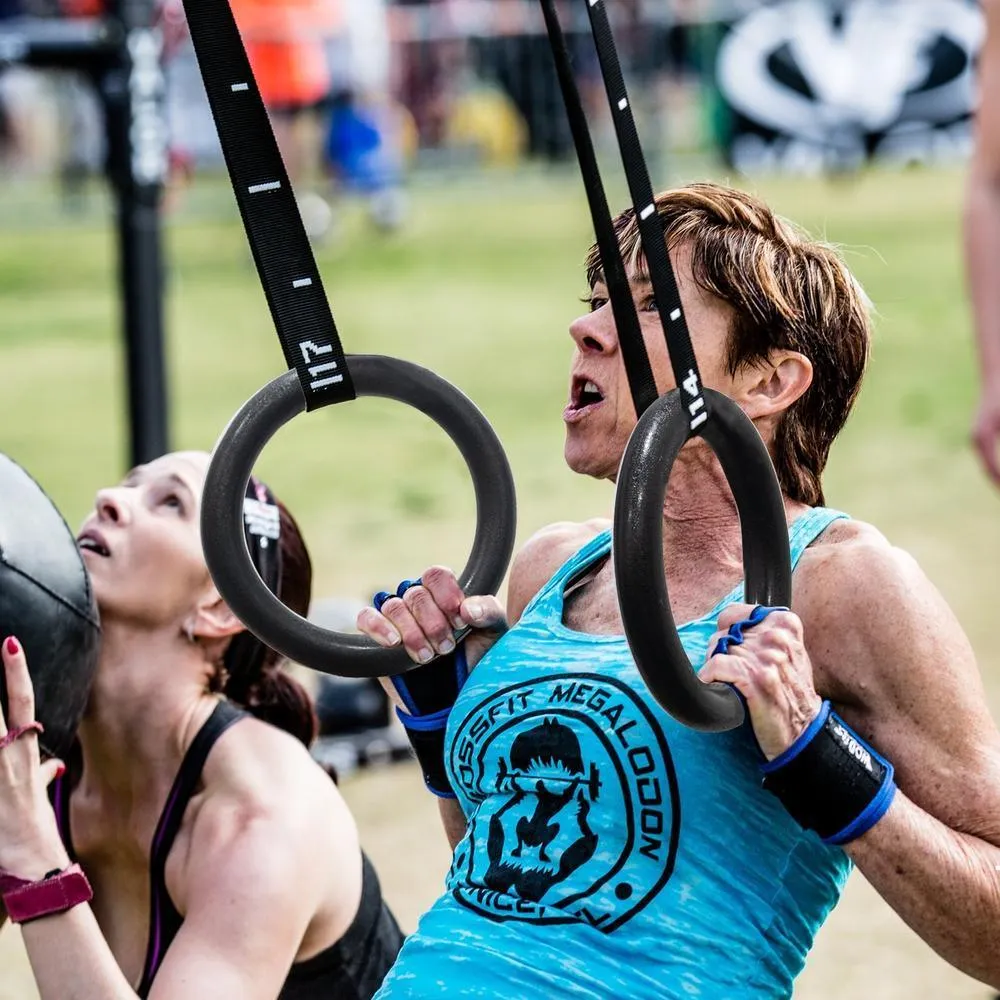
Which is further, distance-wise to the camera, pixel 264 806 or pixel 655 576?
pixel 264 806

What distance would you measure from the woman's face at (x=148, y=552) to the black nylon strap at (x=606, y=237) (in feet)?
3.72

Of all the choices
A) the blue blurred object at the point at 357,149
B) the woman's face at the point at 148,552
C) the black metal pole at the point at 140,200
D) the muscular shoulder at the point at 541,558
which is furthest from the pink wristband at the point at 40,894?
the blue blurred object at the point at 357,149

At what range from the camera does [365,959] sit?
272 cm

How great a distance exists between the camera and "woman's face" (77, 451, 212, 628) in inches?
111

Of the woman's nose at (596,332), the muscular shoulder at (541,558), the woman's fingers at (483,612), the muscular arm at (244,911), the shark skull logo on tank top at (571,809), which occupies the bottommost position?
the muscular arm at (244,911)

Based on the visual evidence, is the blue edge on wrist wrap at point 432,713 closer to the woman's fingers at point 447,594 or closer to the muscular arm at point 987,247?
the woman's fingers at point 447,594

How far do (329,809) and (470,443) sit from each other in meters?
0.70

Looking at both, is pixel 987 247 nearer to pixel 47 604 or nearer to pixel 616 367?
pixel 616 367

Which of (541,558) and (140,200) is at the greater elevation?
(140,200)

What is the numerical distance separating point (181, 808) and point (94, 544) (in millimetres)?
449

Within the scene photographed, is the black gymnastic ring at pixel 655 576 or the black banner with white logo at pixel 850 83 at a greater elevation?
the black gymnastic ring at pixel 655 576

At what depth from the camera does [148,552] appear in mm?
2824

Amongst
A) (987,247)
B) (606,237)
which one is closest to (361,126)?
(987,247)

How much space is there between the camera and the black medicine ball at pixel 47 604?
2.44 m
